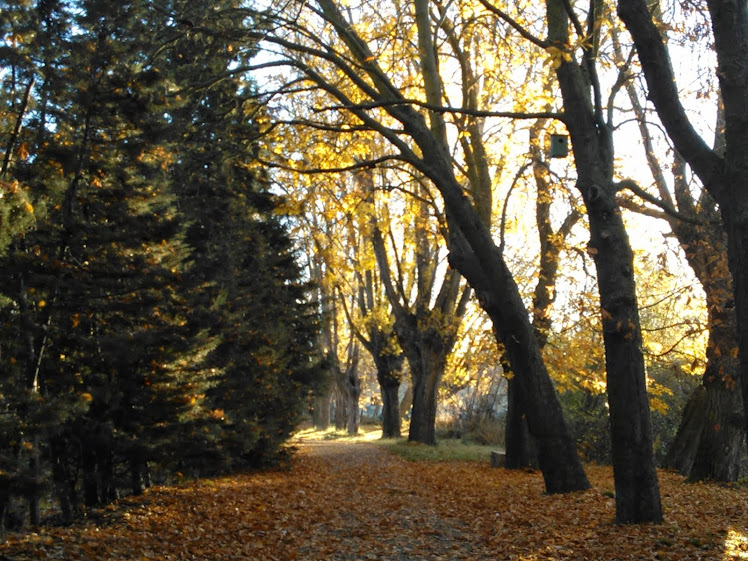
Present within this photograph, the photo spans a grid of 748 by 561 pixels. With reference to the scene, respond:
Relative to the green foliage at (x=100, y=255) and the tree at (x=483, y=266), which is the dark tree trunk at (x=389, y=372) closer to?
the green foliage at (x=100, y=255)

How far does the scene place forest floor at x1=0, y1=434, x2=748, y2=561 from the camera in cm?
694

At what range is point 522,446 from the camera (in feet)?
50.0

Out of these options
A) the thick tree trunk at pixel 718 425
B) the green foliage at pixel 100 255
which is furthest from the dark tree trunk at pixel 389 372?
the green foliage at pixel 100 255

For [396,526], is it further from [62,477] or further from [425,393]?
[425,393]

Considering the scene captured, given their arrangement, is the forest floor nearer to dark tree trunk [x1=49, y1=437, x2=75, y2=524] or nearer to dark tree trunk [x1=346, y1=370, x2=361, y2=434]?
dark tree trunk [x1=49, y1=437, x2=75, y2=524]

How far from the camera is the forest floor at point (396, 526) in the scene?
694 cm

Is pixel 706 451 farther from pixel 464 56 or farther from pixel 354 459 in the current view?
pixel 354 459

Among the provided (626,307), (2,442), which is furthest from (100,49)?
(626,307)

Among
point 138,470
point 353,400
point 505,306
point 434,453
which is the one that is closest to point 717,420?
point 505,306

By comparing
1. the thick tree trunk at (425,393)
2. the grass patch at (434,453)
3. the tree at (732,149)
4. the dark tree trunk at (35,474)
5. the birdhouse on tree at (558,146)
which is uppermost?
the birdhouse on tree at (558,146)

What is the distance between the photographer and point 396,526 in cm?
911

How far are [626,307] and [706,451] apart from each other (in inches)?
224

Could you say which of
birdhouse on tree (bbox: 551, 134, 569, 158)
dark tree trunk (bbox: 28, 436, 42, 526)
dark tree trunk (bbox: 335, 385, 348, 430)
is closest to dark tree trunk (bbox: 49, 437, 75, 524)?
dark tree trunk (bbox: 28, 436, 42, 526)

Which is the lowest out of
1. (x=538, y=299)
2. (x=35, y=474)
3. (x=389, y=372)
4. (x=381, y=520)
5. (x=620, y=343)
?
(x=381, y=520)
